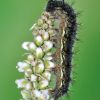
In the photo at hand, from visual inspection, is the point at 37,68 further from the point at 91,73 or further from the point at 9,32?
the point at 9,32

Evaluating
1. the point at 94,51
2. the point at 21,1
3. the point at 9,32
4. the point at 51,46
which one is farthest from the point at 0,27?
the point at 51,46

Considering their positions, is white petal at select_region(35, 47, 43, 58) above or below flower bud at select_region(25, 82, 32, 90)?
above

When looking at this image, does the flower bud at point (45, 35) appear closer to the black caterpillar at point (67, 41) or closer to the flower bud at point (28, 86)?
the flower bud at point (28, 86)

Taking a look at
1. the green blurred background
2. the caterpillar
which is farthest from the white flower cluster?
the green blurred background

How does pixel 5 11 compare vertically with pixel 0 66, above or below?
above

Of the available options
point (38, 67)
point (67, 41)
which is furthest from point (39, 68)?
point (67, 41)

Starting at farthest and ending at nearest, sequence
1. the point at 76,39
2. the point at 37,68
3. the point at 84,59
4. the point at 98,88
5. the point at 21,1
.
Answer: the point at 21,1 → the point at 84,59 → the point at 98,88 → the point at 76,39 → the point at 37,68

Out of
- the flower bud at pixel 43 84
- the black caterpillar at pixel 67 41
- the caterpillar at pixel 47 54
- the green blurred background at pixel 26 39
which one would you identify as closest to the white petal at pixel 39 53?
the caterpillar at pixel 47 54

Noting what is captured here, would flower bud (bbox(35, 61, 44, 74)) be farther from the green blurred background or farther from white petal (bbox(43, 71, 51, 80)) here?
the green blurred background
